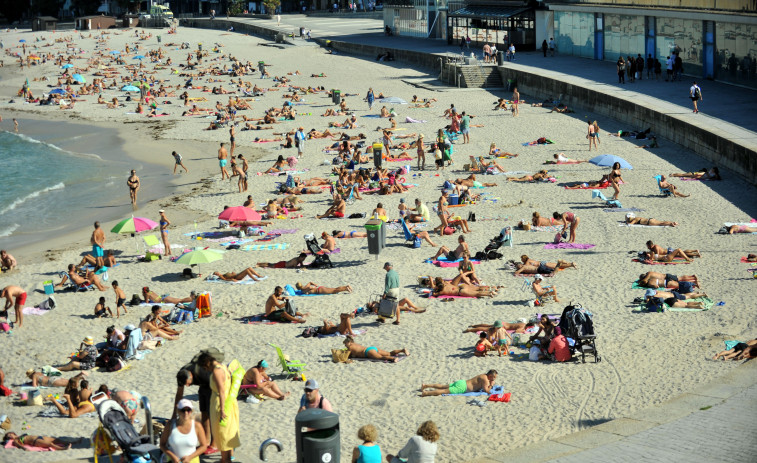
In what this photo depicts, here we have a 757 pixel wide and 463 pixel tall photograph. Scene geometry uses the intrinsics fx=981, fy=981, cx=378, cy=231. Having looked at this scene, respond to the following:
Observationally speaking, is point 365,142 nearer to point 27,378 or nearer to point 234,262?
point 234,262

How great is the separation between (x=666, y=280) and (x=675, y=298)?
0.89 meters

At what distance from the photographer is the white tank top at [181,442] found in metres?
9.41

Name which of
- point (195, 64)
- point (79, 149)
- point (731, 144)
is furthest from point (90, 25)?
point (731, 144)

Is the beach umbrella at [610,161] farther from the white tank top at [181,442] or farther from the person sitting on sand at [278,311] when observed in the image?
the white tank top at [181,442]

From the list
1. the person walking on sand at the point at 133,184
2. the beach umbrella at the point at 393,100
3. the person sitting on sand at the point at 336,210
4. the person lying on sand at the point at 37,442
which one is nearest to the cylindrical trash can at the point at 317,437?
the person lying on sand at the point at 37,442

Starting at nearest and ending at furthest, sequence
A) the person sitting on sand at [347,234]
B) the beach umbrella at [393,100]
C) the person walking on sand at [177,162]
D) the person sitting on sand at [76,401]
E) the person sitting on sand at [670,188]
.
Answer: the person sitting on sand at [76,401] → the person sitting on sand at [347,234] → the person sitting on sand at [670,188] → the person walking on sand at [177,162] → the beach umbrella at [393,100]

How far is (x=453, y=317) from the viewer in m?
17.3

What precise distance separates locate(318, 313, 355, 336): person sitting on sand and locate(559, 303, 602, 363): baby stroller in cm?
367

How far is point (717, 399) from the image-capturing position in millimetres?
11961

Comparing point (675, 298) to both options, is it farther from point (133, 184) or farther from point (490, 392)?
point (133, 184)

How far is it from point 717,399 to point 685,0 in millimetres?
29443

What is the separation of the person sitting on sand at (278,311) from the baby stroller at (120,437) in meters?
6.70

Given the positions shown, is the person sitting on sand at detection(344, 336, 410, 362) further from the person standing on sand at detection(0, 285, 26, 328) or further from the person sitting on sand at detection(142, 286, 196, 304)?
the person standing on sand at detection(0, 285, 26, 328)

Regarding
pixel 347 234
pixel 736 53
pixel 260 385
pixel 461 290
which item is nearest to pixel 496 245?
pixel 461 290
